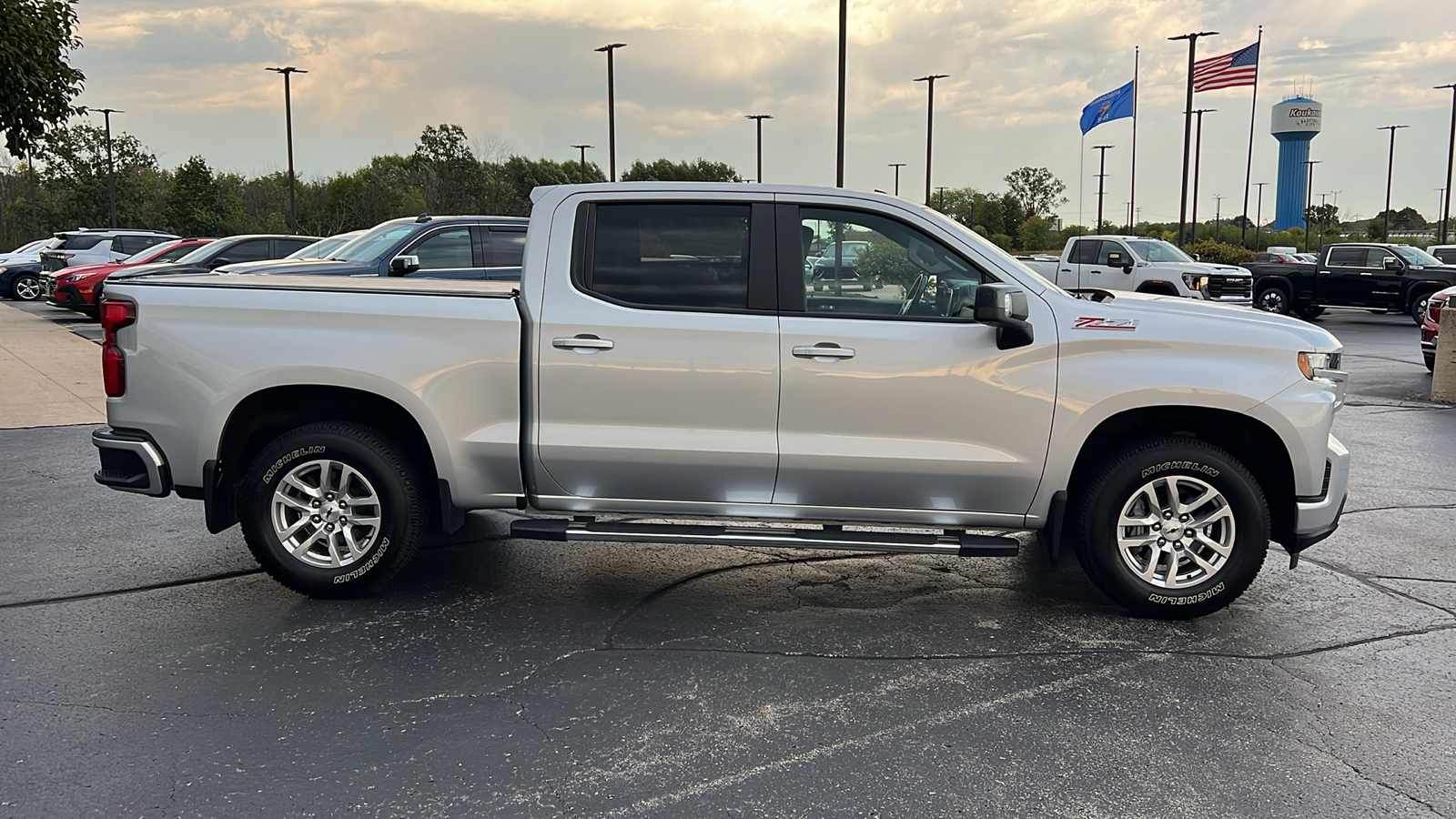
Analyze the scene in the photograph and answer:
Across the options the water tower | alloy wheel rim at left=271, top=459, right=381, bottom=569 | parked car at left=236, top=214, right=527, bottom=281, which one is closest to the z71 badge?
alloy wheel rim at left=271, top=459, right=381, bottom=569

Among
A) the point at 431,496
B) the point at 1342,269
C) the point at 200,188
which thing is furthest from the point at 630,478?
the point at 200,188

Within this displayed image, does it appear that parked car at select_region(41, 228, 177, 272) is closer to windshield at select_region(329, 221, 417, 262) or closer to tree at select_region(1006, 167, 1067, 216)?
windshield at select_region(329, 221, 417, 262)

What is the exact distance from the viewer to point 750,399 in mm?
5035

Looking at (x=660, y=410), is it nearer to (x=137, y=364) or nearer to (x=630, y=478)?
(x=630, y=478)

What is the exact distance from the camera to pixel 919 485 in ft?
16.6

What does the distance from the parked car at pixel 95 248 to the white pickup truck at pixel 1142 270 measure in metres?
19.9

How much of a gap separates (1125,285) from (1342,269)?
5063 millimetres

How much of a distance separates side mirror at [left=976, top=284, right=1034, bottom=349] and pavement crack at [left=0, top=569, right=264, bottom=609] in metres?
3.81

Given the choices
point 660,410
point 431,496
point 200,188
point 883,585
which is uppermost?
point 200,188

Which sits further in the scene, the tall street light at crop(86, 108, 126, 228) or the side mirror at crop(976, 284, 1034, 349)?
the tall street light at crop(86, 108, 126, 228)

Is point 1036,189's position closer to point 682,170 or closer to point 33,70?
point 682,170

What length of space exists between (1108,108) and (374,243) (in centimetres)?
3148

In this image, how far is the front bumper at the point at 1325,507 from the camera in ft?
16.7

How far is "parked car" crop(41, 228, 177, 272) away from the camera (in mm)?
26031
